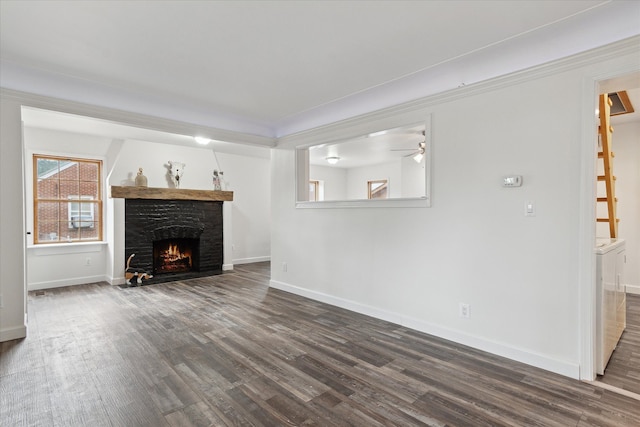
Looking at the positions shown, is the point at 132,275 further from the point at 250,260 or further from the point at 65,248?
the point at 250,260

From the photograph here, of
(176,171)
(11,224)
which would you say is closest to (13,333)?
(11,224)

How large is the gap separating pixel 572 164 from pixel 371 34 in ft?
5.91

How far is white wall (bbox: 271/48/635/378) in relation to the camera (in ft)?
8.10

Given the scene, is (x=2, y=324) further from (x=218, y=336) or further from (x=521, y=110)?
(x=521, y=110)

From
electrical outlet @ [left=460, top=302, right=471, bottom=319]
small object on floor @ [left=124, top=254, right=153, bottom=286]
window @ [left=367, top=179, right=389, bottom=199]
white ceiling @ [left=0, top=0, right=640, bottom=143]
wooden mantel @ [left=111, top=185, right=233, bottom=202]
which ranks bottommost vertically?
small object on floor @ [left=124, top=254, right=153, bottom=286]

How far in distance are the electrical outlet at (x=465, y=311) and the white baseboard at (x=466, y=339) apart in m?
0.17

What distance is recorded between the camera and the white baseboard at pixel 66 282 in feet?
17.0

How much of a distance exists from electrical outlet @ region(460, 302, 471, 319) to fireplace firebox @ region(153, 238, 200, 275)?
17.1 feet

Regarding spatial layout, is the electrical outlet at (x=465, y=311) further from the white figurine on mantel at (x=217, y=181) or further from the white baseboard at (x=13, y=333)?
the white figurine on mantel at (x=217, y=181)

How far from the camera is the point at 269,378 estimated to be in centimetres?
244

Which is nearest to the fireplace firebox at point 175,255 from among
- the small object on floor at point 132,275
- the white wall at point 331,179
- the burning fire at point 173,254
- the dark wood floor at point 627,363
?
the burning fire at point 173,254

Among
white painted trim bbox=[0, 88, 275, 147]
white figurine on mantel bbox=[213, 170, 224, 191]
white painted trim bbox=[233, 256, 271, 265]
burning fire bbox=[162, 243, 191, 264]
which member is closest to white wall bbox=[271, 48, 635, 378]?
white painted trim bbox=[0, 88, 275, 147]

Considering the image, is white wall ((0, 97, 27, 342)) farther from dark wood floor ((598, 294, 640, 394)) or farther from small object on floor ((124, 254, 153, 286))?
dark wood floor ((598, 294, 640, 394))

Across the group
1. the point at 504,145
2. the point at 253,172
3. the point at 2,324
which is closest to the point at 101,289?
the point at 2,324
